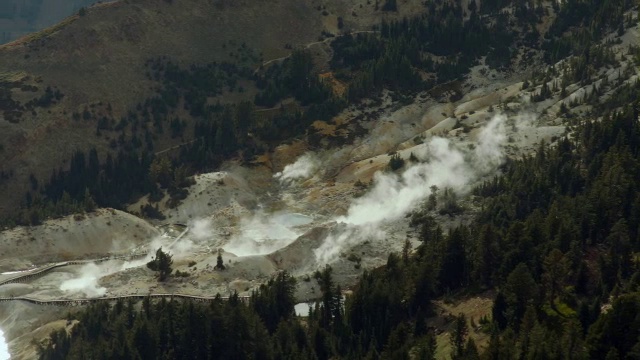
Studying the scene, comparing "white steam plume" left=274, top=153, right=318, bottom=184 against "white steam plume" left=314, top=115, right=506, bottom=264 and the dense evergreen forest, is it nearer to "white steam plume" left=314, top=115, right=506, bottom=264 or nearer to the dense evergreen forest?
"white steam plume" left=314, top=115, right=506, bottom=264

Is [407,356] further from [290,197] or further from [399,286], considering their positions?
[290,197]

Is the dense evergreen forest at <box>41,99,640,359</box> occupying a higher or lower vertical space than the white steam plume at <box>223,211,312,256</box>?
higher

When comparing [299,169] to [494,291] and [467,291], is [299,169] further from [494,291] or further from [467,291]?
[494,291]

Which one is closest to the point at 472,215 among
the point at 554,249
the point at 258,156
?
the point at 554,249

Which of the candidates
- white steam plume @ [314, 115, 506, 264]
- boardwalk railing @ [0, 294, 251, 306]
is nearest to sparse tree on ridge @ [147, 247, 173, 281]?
boardwalk railing @ [0, 294, 251, 306]

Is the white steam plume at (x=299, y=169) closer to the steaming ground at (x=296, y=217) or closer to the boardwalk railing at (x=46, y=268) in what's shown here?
the steaming ground at (x=296, y=217)

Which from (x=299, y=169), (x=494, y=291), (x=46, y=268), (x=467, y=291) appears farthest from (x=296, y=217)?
(x=494, y=291)

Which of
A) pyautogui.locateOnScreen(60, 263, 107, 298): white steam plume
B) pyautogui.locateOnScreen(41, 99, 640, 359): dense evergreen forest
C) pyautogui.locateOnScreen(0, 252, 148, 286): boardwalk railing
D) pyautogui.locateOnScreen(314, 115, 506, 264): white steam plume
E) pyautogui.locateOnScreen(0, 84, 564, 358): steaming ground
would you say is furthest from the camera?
pyautogui.locateOnScreen(314, 115, 506, 264): white steam plume
